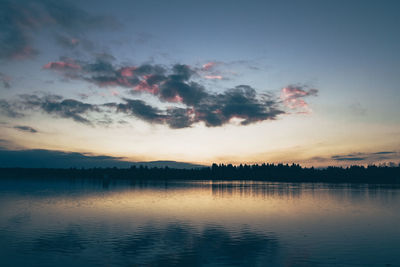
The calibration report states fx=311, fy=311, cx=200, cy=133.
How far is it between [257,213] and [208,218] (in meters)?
11.0

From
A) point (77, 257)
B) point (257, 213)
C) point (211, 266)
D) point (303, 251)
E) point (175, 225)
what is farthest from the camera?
point (257, 213)

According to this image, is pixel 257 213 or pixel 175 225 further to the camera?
pixel 257 213

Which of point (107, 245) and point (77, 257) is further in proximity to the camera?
point (107, 245)

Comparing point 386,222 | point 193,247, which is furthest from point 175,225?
point 386,222

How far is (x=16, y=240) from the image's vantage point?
101ft

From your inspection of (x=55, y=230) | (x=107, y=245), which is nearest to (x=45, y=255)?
(x=107, y=245)

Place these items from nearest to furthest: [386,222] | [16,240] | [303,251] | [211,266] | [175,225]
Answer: [211,266]
[303,251]
[16,240]
[175,225]
[386,222]

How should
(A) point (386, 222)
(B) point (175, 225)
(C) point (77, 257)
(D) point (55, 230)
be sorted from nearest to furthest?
(C) point (77, 257), (D) point (55, 230), (B) point (175, 225), (A) point (386, 222)

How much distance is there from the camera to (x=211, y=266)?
76.2 ft

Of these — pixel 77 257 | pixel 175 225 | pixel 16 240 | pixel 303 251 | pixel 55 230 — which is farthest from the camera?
pixel 175 225

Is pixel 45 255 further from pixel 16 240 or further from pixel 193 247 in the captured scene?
pixel 193 247

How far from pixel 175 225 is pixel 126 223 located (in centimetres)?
669

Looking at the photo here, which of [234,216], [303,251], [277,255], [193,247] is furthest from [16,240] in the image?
[234,216]

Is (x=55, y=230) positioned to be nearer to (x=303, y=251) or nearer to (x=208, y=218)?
(x=208, y=218)
